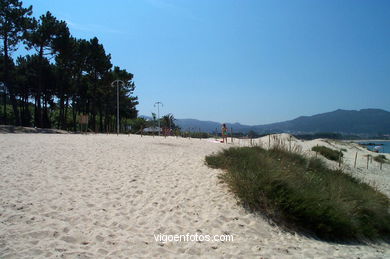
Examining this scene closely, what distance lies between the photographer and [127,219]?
501cm

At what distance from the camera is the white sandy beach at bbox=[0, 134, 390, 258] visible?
13.0 feet

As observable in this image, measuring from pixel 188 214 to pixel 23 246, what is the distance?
2.92 meters

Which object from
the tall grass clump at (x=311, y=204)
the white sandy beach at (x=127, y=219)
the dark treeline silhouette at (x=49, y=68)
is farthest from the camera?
the dark treeline silhouette at (x=49, y=68)

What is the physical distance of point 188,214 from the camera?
5496mm

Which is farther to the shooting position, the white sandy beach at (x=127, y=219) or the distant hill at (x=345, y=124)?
the distant hill at (x=345, y=124)

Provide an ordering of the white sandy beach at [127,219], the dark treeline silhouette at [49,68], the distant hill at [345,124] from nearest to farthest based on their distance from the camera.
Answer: the white sandy beach at [127,219], the dark treeline silhouette at [49,68], the distant hill at [345,124]

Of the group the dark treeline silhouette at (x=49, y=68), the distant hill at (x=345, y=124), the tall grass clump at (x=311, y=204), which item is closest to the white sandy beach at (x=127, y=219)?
the tall grass clump at (x=311, y=204)

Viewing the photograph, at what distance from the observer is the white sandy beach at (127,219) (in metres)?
Answer: 3.97

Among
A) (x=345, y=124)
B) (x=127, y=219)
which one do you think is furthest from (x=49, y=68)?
(x=345, y=124)

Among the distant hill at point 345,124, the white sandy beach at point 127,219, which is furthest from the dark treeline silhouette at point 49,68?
the distant hill at point 345,124

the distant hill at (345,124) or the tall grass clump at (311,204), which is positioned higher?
the distant hill at (345,124)

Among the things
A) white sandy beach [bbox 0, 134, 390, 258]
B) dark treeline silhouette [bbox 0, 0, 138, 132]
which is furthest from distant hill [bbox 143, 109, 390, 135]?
white sandy beach [bbox 0, 134, 390, 258]

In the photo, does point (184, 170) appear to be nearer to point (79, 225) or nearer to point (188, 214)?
point (188, 214)

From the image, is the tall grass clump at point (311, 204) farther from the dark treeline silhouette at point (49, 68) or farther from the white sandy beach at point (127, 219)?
the dark treeline silhouette at point (49, 68)
